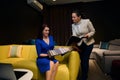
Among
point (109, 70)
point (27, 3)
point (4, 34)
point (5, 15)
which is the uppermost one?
point (27, 3)

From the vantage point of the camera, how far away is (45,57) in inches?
124

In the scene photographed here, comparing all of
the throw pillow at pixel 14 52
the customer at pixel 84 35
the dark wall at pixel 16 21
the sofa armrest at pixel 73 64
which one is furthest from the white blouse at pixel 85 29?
the dark wall at pixel 16 21

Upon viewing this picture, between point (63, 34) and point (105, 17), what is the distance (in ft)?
6.73

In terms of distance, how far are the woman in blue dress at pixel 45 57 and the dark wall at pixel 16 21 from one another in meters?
2.23

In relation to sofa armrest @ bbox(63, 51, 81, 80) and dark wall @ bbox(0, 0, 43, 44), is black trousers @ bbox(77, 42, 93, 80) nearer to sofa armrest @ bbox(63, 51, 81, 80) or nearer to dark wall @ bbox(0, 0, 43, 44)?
sofa armrest @ bbox(63, 51, 81, 80)

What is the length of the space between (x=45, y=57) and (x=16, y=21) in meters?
3.06

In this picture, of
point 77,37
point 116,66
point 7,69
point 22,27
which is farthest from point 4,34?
point 7,69

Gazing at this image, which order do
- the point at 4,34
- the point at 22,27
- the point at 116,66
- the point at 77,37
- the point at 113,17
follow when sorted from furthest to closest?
the point at 113,17 → the point at 22,27 → the point at 4,34 → the point at 116,66 → the point at 77,37

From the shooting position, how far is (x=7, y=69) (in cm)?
162

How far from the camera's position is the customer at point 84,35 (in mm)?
3424

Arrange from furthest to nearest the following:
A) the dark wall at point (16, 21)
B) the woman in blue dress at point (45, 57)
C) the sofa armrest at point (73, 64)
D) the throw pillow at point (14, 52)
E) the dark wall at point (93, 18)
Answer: the dark wall at point (93, 18)
the dark wall at point (16, 21)
the throw pillow at point (14, 52)
the sofa armrest at point (73, 64)
the woman in blue dress at point (45, 57)

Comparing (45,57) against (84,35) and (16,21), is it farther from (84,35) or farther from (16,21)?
(16,21)

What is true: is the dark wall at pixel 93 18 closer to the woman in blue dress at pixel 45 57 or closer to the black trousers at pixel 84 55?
the black trousers at pixel 84 55

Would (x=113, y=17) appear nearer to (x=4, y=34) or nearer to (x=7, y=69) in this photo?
(x=4, y=34)
